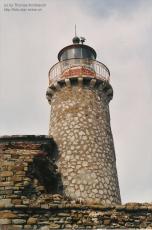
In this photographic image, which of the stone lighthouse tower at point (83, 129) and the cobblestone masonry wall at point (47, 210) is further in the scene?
the stone lighthouse tower at point (83, 129)

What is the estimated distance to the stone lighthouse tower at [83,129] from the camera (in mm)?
16156

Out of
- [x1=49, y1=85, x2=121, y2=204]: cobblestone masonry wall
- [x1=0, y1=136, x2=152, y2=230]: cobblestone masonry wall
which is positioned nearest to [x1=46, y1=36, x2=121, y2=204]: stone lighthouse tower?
[x1=49, y1=85, x2=121, y2=204]: cobblestone masonry wall

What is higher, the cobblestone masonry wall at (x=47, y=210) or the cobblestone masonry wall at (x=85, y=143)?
the cobblestone masonry wall at (x=85, y=143)

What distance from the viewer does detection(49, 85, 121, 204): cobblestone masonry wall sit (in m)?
16.1

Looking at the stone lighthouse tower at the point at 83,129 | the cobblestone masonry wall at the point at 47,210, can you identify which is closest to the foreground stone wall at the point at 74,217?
the cobblestone masonry wall at the point at 47,210

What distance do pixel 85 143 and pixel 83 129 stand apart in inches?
25.2

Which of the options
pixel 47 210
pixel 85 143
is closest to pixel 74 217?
pixel 47 210

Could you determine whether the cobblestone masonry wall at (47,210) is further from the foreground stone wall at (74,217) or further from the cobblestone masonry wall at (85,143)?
the cobblestone masonry wall at (85,143)

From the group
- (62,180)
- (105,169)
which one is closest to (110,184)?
(105,169)

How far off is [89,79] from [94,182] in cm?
473

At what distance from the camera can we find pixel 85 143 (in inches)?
665

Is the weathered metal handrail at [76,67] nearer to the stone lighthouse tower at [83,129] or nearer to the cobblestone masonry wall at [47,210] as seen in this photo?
the stone lighthouse tower at [83,129]

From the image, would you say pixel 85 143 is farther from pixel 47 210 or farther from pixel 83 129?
pixel 47 210

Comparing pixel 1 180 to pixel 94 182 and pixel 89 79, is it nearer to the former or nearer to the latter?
pixel 94 182
